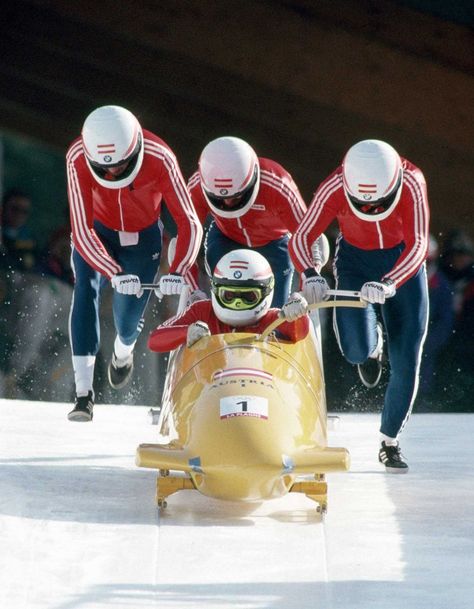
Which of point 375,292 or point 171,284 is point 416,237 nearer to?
point 375,292

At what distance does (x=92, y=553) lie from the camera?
154 inches

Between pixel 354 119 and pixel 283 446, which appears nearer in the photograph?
pixel 283 446

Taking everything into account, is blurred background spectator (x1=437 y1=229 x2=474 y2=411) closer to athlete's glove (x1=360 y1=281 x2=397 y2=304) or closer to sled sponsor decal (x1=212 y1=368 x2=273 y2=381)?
athlete's glove (x1=360 y1=281 x2=397 y2=304)

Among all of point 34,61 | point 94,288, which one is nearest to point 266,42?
point 34,61

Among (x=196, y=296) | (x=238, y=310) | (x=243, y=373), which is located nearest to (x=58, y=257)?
(x=196, y=296)

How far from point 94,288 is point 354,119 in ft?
10.7

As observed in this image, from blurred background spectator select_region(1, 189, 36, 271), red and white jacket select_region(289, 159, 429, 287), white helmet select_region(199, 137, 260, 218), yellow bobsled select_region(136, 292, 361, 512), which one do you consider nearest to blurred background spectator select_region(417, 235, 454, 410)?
blurred background spectator select_region(1, 189, 36, 271)

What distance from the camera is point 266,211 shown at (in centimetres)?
582

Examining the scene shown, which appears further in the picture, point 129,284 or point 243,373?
point 129,284

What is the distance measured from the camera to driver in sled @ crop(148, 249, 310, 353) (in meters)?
4.64

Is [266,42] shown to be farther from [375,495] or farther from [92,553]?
[92,553]

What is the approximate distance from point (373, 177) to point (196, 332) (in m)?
0.98

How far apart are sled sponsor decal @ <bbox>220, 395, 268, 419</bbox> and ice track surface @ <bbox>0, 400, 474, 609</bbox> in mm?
327

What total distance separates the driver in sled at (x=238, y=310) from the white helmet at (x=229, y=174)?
0.83 meters
